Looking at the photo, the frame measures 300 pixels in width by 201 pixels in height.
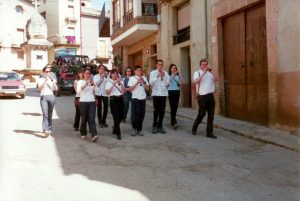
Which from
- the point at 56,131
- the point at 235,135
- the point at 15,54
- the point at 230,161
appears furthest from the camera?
the point at 15,54

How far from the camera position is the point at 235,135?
9648 mm

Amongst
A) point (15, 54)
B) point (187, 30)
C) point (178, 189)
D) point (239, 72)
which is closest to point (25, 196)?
point (178, 189)

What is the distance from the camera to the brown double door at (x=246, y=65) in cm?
1081

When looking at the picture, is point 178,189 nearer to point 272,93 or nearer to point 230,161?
point 230,161

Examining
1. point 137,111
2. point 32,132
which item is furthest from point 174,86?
point 32,132

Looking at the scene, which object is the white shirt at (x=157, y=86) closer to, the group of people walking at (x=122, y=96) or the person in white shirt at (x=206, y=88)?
the group of people walking at (x=122, y=96)

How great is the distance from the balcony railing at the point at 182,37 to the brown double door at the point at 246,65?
3284 millimetres

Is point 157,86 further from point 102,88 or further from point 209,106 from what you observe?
point 102,88

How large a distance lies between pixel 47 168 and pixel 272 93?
5946mm

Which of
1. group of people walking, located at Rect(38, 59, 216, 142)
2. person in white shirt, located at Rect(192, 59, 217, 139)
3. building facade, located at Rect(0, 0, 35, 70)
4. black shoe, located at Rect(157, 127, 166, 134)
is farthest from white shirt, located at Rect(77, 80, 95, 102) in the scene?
building facade, located at Rect(0, 0, 35, 70)

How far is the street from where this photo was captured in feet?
16.9

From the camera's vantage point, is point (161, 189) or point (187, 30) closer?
point (161, 189)

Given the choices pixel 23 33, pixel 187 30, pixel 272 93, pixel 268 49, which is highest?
pixel 23 33

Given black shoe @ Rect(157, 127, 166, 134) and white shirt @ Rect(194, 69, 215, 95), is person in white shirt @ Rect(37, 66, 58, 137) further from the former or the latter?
white shirt @ Rect(194, 69, 215, 95)
